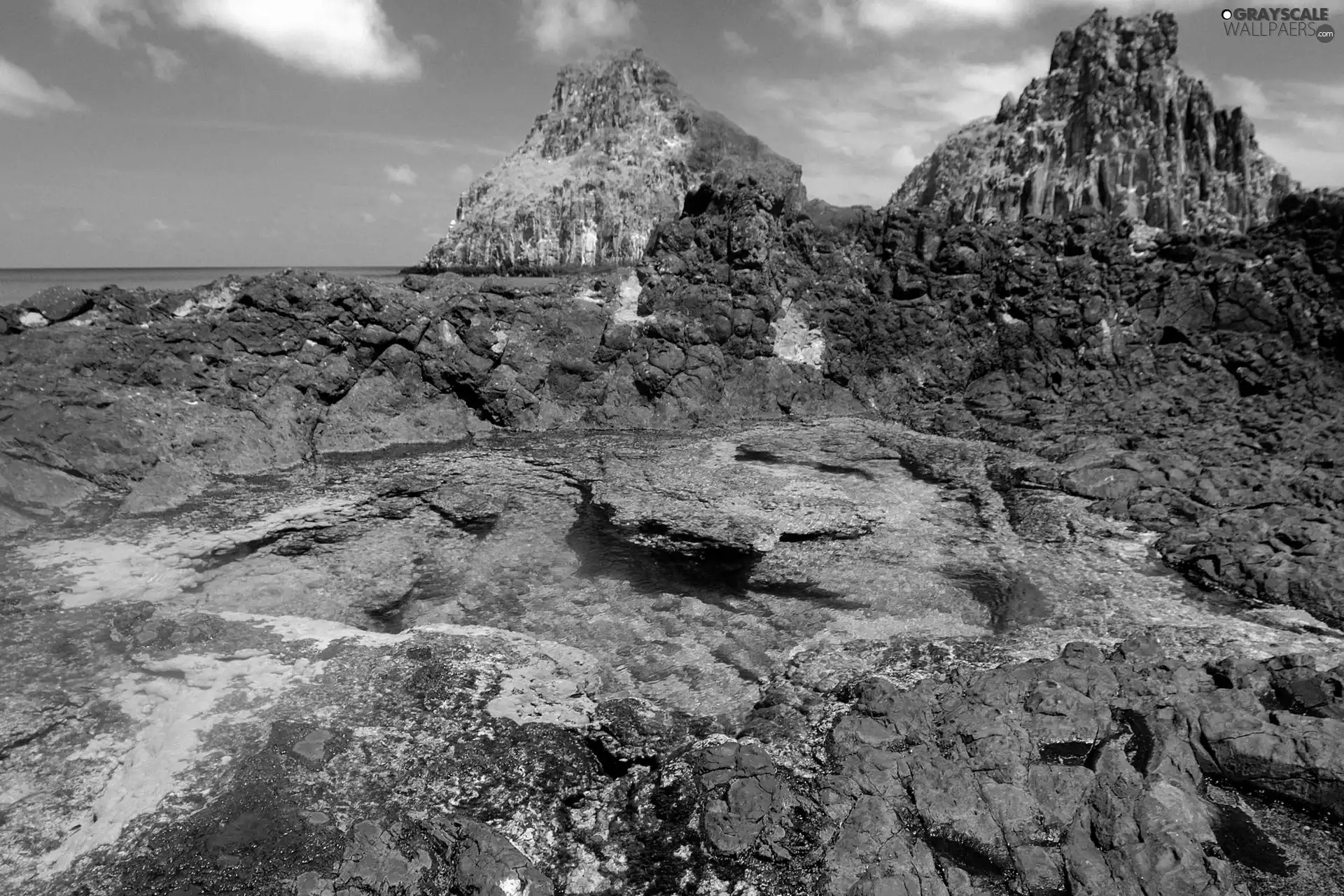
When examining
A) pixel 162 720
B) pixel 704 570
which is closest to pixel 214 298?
Answer: pixel 162 720

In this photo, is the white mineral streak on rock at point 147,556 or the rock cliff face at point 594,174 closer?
the white mineral streak on rock at point 147,556

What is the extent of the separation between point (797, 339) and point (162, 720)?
1638 cm

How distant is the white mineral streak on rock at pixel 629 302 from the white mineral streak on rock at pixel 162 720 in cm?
1333

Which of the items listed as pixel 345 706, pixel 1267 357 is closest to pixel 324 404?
pixel 345 706

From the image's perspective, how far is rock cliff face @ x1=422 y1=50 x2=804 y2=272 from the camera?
96250 mm

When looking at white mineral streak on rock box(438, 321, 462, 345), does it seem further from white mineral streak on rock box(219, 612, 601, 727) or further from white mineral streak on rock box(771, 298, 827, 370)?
white mineral streak on rock box(219, 612, 601, 727)

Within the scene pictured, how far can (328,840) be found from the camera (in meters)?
5.27

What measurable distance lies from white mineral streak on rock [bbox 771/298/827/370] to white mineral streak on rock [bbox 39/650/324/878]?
14636 millimetres

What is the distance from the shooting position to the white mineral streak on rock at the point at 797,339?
19.8 meters

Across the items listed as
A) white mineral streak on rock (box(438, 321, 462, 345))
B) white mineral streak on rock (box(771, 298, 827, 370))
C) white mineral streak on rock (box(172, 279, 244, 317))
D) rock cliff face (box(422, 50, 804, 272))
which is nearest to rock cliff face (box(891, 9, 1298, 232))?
rock cliff face (box(422, 50, 804, 272))

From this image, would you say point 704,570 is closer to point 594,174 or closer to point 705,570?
point 705,570

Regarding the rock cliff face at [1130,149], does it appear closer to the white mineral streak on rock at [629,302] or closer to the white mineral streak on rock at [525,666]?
the white mineral streak on rock at [629,302]

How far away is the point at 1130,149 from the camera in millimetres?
84125

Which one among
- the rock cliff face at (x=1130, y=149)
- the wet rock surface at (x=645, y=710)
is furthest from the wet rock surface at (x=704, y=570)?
the rock cliff face at (x=1130, y=149)
